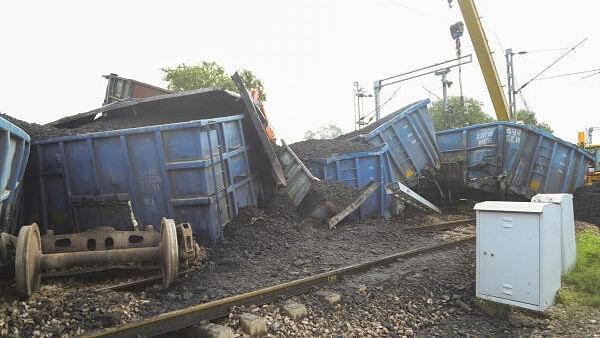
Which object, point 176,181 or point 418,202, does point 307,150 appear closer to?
point 418,202

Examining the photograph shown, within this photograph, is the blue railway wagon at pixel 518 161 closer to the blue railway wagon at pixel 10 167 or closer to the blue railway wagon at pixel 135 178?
the blue railway wagon at pixel 135 178

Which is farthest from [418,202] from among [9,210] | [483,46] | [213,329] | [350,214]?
[483,46]

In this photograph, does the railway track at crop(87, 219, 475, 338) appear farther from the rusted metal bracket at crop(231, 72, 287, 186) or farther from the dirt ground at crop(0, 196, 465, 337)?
the rusted metal bracket at crop(231, 72, 287, 186)

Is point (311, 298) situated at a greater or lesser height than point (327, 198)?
lesser

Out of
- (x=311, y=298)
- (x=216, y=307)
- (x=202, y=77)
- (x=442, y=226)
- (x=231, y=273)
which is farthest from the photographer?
(x=202, y=77)

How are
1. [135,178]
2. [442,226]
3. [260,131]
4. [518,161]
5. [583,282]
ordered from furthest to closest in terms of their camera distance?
[518,161]
[442,226]
[260,131]
[135,178]
[583,282]

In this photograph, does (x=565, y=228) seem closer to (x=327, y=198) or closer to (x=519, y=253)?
(x=519, y=253)

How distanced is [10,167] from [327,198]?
512 centimetres

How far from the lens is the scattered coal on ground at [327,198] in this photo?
26.5 feet

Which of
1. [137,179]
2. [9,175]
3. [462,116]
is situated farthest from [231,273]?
[462,116]

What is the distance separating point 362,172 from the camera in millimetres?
9266

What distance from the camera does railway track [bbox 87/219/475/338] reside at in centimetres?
346

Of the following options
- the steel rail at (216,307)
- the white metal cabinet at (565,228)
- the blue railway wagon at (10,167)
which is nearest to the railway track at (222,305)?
the steel rail at (216,307)

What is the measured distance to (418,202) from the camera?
9.55 metres
